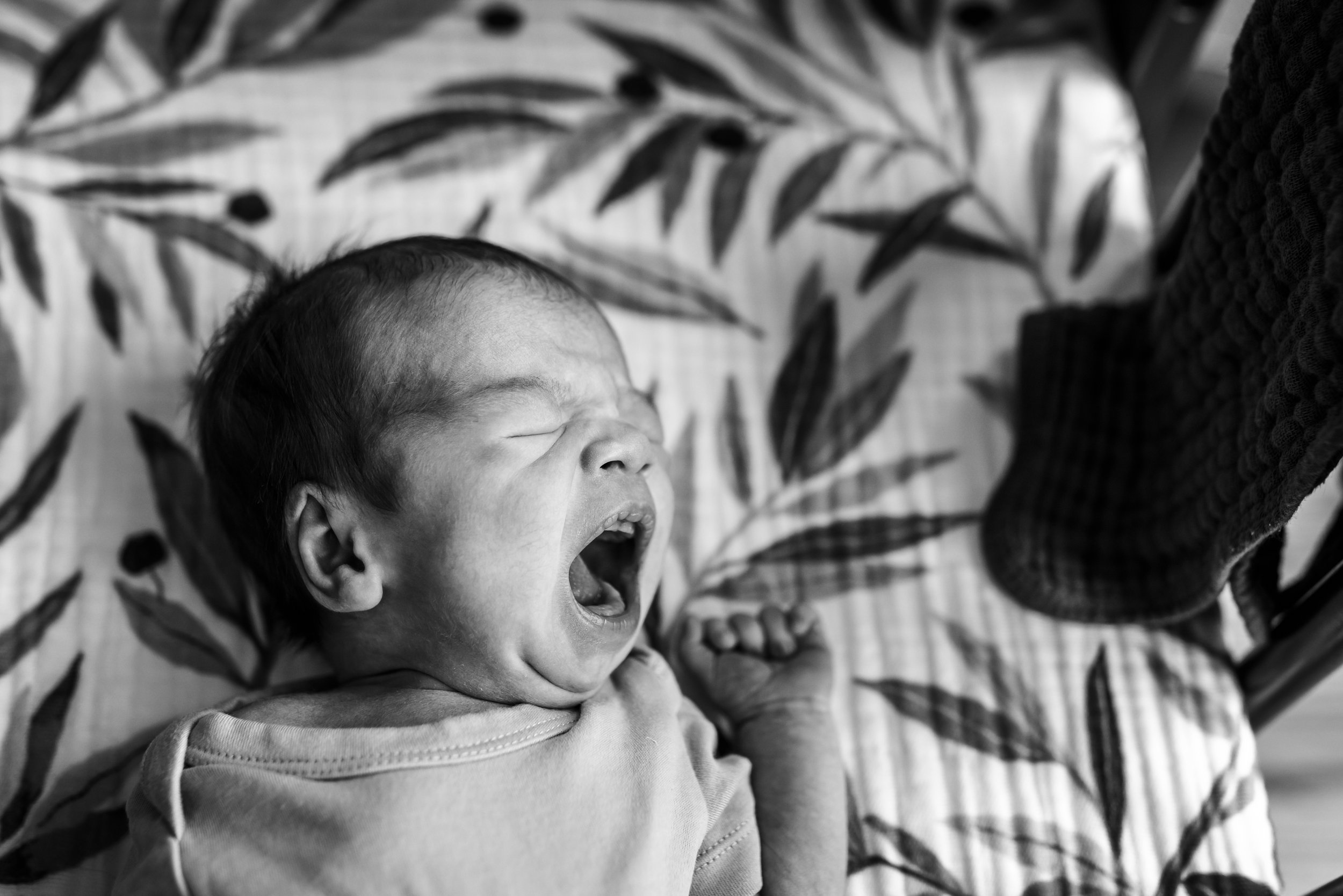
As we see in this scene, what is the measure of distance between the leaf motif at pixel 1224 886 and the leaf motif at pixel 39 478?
962 mm

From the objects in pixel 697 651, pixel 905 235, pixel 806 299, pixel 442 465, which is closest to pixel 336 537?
pixel 442 465

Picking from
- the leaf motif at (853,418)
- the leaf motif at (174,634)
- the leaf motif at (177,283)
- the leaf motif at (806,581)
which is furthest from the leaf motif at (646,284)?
the leaf motif at (174,634)

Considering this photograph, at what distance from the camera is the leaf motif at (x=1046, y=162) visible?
1276mm

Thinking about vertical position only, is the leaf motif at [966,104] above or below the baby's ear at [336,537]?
above

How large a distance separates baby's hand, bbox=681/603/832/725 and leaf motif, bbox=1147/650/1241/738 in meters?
0.28

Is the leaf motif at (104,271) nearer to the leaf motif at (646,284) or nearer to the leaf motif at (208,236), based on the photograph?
the leaf motif at (208,236)

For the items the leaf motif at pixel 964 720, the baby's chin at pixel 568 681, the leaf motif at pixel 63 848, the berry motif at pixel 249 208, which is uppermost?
the berry motif at pixel 249 208

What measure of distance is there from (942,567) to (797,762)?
24 centimetres

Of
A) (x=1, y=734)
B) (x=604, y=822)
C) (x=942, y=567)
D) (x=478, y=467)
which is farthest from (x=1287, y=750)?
(x=1, y=734)

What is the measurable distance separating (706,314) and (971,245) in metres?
0.27

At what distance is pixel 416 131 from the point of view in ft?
4.19

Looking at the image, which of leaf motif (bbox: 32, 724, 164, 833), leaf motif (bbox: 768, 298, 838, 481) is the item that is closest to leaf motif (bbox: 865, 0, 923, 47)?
leaf motif (bbox: 768, 298, 838, 481)

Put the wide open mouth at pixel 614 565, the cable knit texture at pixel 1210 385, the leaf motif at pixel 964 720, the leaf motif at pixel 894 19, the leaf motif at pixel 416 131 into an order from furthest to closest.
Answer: the leaf motif at pixel 894 19 < the leaf motif at pixel 416 131 < the leaf motif at pixel 964 720 < the wide open mouth at pixel 614 565 < the cable knit texture at pixel 1210 385

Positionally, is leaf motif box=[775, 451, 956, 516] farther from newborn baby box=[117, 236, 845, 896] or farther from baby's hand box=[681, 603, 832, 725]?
newborn baby box=[117, 236, 845, 896]
